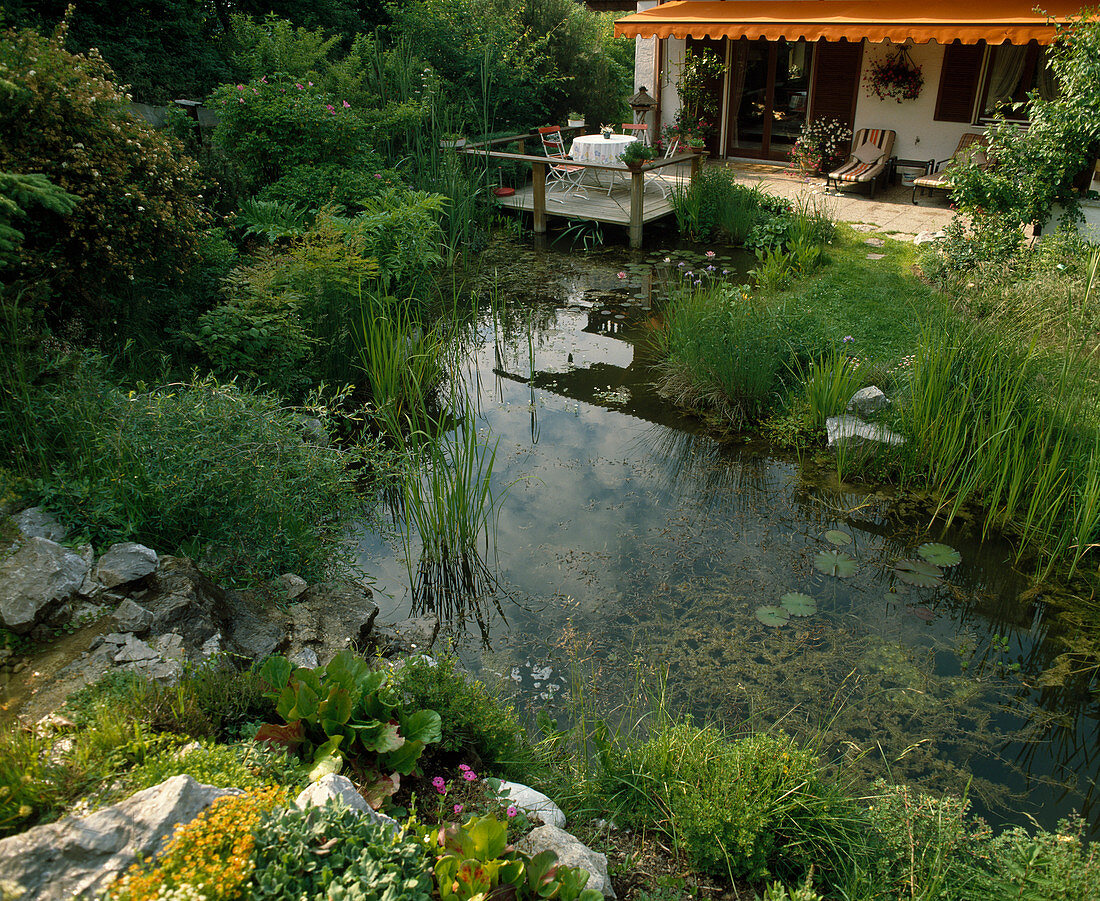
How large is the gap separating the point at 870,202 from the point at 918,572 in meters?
8.38

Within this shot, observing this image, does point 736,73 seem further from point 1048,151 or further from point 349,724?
point 349,724

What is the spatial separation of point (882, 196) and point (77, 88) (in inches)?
410

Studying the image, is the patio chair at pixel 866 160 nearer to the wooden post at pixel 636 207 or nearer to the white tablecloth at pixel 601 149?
the white tablecloth at pixel 601 149

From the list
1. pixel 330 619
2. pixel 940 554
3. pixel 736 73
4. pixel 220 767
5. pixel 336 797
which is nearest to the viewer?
pixel 336 797

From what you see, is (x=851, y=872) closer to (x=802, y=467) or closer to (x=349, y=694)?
(x=349, y=694)

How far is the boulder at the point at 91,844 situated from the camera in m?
1.71

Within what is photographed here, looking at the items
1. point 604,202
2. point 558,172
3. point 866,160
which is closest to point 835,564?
point 604,202

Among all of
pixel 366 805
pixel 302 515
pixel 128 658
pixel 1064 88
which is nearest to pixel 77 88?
pixel 302 515

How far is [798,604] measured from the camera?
4.00m

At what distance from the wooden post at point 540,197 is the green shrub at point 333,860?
9142 mm

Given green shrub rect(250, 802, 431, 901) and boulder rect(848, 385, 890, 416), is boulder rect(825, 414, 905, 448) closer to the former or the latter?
boulder rect(848, 385, 890, 416)

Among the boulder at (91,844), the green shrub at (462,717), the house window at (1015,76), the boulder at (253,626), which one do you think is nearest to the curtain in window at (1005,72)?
the house window at (1015,76)

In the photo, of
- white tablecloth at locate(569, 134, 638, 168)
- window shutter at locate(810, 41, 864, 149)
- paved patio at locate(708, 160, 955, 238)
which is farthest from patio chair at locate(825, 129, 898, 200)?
white tablecloth at locate(569, 134, 638, 168)

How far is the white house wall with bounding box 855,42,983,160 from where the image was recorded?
1180cm
